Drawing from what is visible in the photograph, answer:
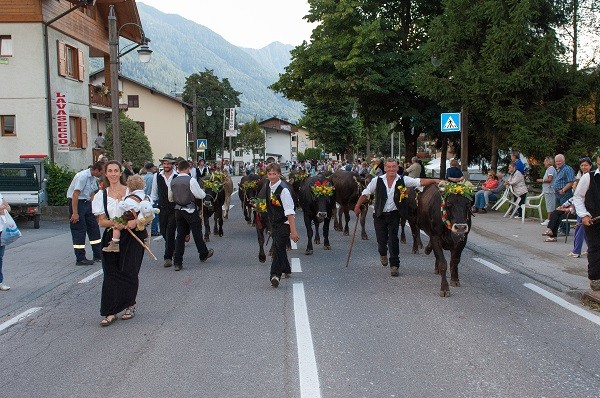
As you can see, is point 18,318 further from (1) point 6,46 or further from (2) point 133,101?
(2) point 133,101

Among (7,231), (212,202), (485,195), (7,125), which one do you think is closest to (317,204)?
(212,202)

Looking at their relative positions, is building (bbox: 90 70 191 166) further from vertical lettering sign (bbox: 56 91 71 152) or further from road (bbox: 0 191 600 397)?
road (bbox: 0 191 600 397)

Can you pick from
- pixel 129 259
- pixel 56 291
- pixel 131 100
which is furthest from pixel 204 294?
pixel 131 100

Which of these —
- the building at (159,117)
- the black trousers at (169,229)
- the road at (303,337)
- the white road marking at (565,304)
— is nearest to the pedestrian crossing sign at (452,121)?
the road at (303,337)

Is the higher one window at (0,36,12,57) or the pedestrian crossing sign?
window at (0,36,12,57)

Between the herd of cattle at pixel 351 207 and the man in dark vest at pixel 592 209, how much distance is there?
1.44m

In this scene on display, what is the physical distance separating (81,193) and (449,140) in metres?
23.1

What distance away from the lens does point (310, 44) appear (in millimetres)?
31125

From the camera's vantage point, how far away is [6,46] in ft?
85.0

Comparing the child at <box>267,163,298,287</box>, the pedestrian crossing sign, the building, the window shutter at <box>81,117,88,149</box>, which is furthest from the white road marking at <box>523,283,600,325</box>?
the building

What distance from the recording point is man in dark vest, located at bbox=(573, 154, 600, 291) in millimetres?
8445

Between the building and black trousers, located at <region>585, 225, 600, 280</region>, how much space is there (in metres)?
58.2

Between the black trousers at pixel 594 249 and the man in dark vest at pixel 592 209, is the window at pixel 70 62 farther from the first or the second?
the black trousers at pixel 594 249

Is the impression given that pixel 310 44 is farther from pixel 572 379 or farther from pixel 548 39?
pixel 572 379
